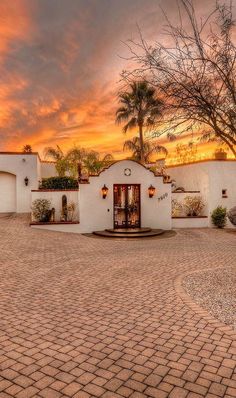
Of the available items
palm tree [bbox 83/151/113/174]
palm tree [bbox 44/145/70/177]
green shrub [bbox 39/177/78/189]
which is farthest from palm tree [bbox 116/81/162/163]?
green shrub [bbox 39/177/78/189]

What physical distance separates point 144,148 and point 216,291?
19929 mm

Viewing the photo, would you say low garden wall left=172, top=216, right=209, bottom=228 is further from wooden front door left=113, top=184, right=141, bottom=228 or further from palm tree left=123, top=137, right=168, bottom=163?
palm tree left=123, top=137, right=168, bottom=163

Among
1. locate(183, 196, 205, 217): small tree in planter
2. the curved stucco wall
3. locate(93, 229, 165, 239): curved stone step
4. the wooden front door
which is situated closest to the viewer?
locate(93, 229, 165, 239): curved stone step

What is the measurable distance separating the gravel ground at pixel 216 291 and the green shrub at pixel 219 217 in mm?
9974

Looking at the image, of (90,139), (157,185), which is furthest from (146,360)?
(90,139)

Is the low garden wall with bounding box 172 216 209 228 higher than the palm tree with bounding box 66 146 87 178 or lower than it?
lower

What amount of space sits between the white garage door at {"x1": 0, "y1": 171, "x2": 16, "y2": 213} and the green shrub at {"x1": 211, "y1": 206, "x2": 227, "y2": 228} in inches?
555

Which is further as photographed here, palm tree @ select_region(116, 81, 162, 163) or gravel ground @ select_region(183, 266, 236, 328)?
palm tree @ select_region(116, 81, 162, 163)

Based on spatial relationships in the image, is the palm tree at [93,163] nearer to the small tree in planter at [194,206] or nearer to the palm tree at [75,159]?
the palm tree at [75,159]

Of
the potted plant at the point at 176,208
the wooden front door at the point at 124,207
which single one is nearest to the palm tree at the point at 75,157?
the wooden front door at the point at 124,207

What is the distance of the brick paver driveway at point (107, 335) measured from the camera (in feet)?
11.0

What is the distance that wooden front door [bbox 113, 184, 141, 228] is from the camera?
16953mm

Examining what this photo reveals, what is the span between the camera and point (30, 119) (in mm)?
20422

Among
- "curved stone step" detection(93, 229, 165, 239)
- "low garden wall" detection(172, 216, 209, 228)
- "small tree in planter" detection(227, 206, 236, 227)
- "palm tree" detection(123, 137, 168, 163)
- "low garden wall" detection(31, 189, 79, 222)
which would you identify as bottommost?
"curved stone step" detection(93, 229, 165, 239)
